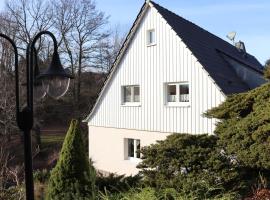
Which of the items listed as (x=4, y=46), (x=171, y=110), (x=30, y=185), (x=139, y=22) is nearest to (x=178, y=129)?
(x=171, y=110)

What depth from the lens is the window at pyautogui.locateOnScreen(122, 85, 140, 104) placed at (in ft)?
60.1

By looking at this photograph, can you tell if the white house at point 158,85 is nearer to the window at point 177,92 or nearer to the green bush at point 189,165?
the window at point 177,92

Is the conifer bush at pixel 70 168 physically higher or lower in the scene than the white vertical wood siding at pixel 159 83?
lower

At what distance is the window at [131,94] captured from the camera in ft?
60.1

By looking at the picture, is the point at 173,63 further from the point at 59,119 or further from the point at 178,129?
the point at 59,119

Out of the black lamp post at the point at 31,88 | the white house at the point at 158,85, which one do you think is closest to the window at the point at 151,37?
the white house at the point at 158,85

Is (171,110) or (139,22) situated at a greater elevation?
(139,22)

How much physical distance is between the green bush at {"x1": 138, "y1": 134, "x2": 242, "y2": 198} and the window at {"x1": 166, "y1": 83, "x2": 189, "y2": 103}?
731 centimetres

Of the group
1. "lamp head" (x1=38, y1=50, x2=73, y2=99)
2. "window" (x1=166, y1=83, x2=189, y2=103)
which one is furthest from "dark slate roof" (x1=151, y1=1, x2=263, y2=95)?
"lamp head" (x1=38, y1=50, x2=73, y2=99)

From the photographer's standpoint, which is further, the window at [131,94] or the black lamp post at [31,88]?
the window at [131,94]

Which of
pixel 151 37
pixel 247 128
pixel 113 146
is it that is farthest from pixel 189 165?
pixel 113 146

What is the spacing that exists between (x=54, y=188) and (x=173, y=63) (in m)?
8.72

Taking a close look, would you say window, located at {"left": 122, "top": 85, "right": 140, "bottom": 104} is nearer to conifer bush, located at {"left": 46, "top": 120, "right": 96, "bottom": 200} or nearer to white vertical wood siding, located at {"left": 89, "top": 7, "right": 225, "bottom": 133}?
white vertical wood siding, located at {"left": 89, "top": 7, "right": 225, "bottom": 133}

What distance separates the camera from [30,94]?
5.03 meters
